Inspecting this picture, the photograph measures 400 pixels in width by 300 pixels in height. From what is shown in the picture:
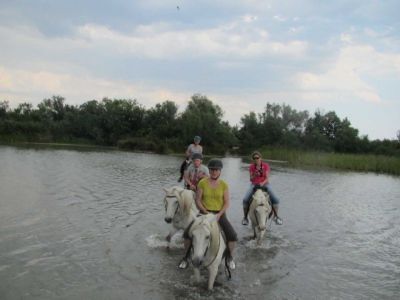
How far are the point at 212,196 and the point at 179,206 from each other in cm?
145

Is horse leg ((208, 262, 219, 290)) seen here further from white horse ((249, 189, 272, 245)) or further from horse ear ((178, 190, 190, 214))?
white horse ((249, 189, 272, 245))

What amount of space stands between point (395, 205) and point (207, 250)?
50.9ft

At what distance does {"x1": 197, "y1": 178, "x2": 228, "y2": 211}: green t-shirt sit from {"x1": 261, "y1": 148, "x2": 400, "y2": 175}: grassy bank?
3449 centimetres

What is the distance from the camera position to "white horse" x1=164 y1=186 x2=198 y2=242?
7.99 metres

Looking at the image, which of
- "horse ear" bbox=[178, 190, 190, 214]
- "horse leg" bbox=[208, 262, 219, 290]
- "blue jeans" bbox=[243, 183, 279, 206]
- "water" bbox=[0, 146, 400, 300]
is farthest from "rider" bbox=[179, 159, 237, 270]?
"blue jeans" bbox=[243, 183, 279, 206]

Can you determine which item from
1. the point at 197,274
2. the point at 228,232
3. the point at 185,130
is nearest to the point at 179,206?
the point at 228,232

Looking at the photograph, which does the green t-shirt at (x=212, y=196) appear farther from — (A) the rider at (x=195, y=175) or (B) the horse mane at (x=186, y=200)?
(A) the rider at (x=195, y=175)

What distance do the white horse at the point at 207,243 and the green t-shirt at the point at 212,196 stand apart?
2.00ft

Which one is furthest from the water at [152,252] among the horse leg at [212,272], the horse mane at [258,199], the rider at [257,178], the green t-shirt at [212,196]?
the green t-shirt at [212,196]

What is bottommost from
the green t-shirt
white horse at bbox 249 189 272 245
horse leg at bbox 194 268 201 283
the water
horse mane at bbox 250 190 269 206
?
the water

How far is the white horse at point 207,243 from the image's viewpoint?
5.72m

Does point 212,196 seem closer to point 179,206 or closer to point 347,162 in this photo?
point 179,206

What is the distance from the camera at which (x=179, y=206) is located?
27.2ft

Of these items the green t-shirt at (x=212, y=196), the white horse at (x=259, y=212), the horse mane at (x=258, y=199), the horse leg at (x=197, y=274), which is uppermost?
the green t-shirt at (x=212, y=196)
